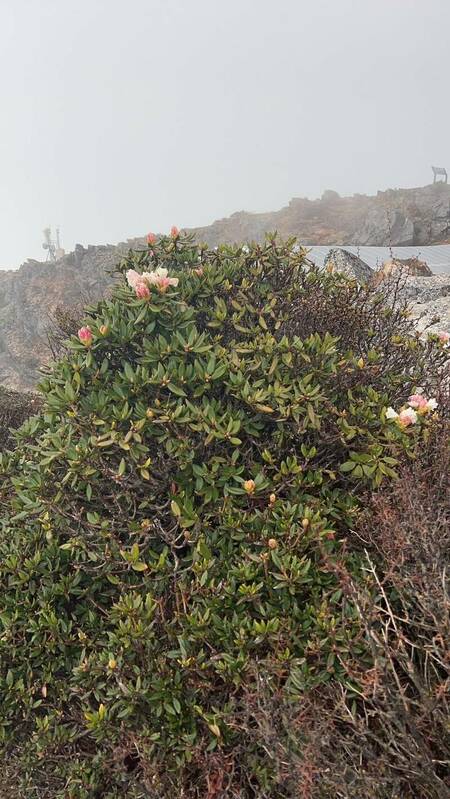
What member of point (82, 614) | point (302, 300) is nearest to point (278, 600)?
point (82, 614)

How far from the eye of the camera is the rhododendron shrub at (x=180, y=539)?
2188 millimetres

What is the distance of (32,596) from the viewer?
2.75 metres

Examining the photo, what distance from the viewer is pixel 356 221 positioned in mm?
35781

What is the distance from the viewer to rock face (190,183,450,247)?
87.9 feet

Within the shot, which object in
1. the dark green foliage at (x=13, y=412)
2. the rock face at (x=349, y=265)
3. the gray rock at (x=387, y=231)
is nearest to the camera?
the dark green foliage at (x=13, y=412)

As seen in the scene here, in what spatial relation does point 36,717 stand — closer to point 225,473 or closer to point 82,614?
point 82,614

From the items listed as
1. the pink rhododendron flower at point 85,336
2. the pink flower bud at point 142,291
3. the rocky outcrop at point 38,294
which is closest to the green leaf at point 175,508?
the pink rhododendron flower at point 85,336

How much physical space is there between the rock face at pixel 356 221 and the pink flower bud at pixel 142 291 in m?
17.2

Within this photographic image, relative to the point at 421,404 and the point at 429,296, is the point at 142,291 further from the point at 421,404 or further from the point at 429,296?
the point at 429,296

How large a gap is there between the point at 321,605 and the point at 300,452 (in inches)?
37.1

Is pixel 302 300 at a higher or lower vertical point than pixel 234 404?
A: higher

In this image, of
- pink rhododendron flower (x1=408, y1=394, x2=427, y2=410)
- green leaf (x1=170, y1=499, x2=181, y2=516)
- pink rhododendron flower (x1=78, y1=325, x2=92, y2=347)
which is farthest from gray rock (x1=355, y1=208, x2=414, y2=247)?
green leaf (x1=170, y1=499, x2=181, y2=516)

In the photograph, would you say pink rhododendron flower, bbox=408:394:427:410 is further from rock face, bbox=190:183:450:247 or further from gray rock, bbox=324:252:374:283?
rock face, bbox=190:183:450:247

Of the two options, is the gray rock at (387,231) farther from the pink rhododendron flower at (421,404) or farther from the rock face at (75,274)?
the pink rhododendron flower at (421,404)
